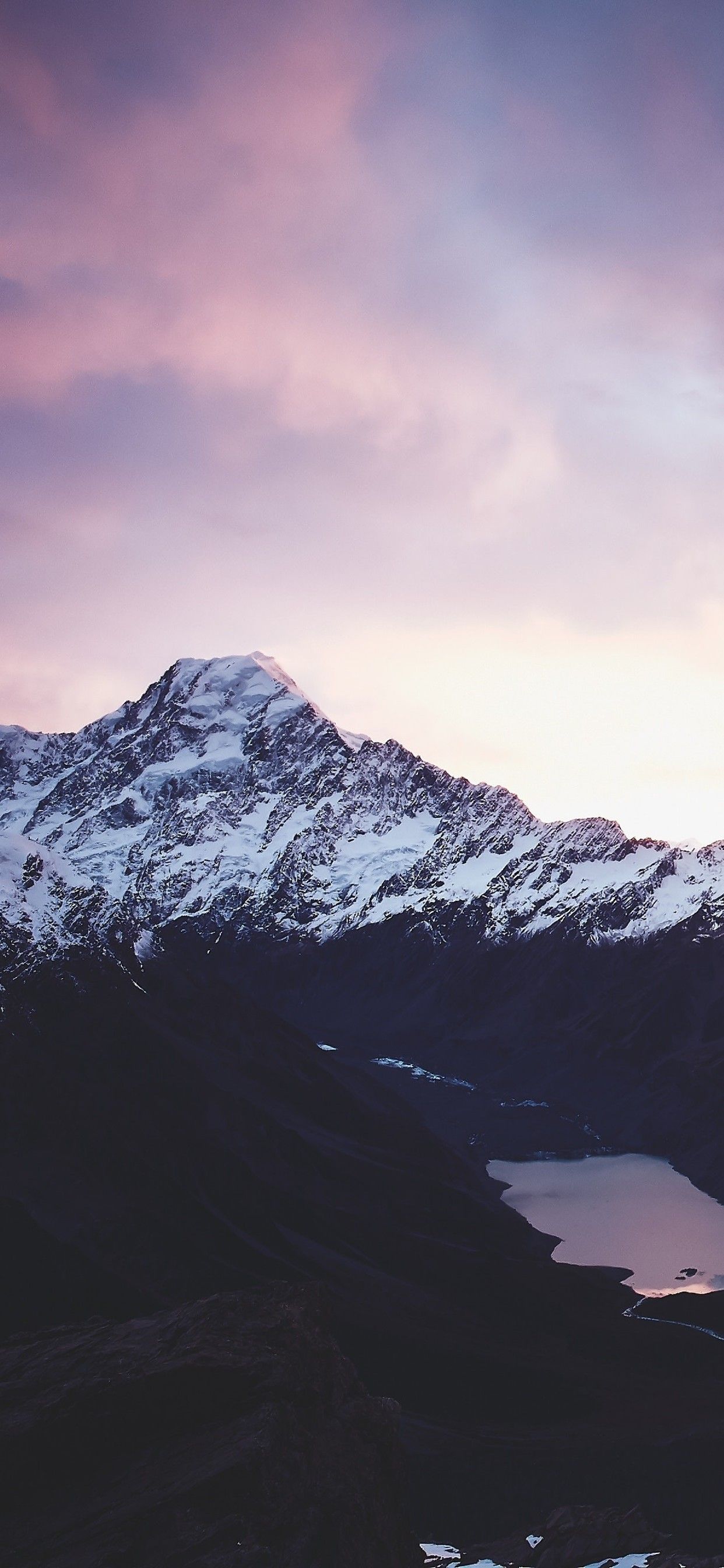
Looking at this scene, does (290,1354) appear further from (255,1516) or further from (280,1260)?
(280,1260)

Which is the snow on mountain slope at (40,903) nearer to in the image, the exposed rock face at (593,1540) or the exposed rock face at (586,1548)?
the exposed rock face at (586,1548)

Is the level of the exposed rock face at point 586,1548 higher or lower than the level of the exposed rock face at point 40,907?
lower

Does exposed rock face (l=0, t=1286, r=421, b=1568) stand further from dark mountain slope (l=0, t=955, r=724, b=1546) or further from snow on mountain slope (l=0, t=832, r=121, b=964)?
snow on mountain slope (l=0, t=832, r=121, b=964)

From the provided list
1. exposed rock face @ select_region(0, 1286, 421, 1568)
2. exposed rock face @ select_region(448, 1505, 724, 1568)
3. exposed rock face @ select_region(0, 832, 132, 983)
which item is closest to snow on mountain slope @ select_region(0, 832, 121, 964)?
exposed rock face @ select_region(0, 832, 132, 983)

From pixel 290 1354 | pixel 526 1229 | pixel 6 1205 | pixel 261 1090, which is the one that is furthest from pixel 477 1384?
pixel 290 1354

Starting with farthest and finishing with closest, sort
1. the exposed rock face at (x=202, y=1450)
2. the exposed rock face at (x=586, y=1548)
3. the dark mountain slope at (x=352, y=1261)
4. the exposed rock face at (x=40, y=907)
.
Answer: the exposed rock face at (x=40, y=907), the dark mountain slope at (x=352, y=1261), the exposed rock face at (x=586, y=1548), the exposed rock face at (x=202, y=1450)

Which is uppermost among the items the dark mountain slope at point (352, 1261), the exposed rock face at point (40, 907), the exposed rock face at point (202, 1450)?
the exposed rock face at point (40, 907)

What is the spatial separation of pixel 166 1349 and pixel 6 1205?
84911 millimetres

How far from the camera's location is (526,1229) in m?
182

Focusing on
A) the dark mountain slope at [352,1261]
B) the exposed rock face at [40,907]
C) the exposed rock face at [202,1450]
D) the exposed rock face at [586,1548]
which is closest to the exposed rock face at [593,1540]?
the exposed rock face at [586,1548]

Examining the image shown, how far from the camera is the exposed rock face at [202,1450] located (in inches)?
1158

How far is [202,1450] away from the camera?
3188 cm

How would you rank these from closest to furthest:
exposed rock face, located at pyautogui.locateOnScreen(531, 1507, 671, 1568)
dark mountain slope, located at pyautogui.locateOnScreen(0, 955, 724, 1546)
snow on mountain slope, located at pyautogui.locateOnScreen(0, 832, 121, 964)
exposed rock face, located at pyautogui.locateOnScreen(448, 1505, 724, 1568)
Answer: exposed rock face, located at pyautogui.locateOnScreen(448, 1505, 724, 1568) < exposed rock face, located at pyautogui.locateOnScreen(531, 1507, 671, 1568) < dark mountain slope, located at pyautogui.locateOnScreen(0, 955, 724, 1546) < snow on mountain slope, located at pyautogui.locateOnScreen(0, 832, 121, 964)

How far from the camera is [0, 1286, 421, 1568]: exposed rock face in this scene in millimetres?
29422
